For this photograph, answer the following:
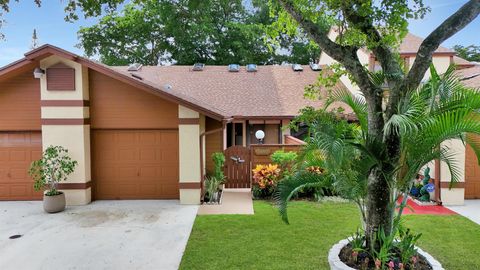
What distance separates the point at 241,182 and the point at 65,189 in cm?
565

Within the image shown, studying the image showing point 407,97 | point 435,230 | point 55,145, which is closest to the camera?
point 407,97

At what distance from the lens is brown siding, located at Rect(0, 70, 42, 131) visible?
10.1 m

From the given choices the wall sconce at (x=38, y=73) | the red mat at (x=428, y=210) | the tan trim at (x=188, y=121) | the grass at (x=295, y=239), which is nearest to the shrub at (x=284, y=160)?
the grass at (x=295, y=239)

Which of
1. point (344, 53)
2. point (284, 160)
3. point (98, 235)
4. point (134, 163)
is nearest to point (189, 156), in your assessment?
point (134, 163)

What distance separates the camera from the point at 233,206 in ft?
32.0

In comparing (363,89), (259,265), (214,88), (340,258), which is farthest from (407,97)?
(214,88)

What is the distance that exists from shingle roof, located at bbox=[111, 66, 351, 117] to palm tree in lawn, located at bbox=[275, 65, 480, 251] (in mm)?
10364

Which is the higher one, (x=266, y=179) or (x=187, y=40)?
(x=187, y=40)

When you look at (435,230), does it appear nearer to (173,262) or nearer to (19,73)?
(173,262)

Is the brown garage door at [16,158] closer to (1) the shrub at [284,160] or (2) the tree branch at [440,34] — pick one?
(1) the shrub at [284,160]

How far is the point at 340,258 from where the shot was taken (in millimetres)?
4758

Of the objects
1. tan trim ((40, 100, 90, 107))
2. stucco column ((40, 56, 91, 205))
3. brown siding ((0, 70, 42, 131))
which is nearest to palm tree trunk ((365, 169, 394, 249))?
stucco column ((40, 56, 91, 205))

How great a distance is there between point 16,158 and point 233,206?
6.85m

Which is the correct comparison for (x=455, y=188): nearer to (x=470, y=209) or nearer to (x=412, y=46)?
(x=470, y=209)
